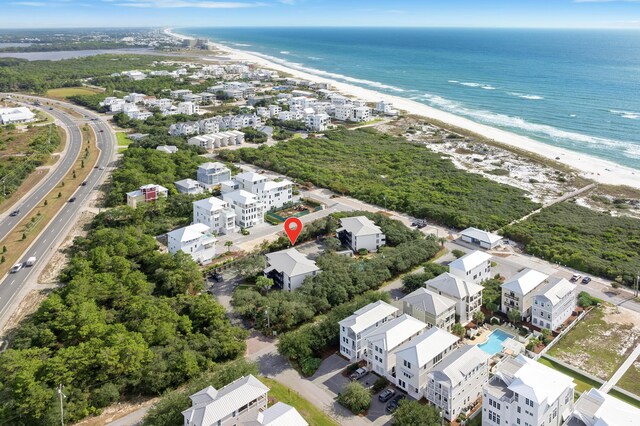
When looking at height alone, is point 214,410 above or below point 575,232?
above

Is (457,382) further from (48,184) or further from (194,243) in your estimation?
(48,184)

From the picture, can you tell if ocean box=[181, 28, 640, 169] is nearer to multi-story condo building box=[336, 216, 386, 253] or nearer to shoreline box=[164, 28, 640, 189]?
shoreline box=[164, 28, 640, 189]

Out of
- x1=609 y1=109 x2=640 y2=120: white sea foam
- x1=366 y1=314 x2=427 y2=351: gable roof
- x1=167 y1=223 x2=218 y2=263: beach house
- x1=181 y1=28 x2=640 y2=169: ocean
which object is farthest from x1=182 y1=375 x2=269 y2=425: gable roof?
x1=609 y1=109 x2=640 y2=120: white sea foam

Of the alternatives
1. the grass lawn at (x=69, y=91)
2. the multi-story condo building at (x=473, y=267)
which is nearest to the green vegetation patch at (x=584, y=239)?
the multi-story condo building at (x=473, y=267)

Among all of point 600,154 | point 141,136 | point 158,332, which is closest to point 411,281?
point 158,332

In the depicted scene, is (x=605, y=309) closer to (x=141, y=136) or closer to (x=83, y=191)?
(x=83, y=191)

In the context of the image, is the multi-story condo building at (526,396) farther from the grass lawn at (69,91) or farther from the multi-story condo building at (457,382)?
the grass lawn at (69,91)
